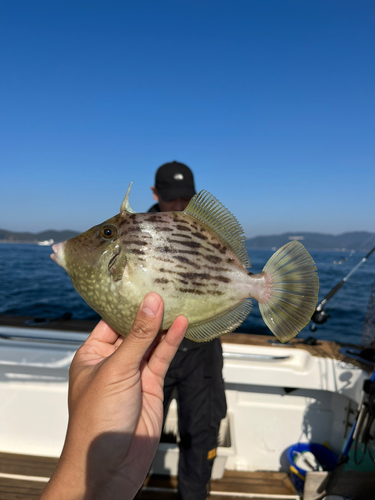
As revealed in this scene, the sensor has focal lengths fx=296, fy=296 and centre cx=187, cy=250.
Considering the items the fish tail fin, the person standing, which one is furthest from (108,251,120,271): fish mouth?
the person standing

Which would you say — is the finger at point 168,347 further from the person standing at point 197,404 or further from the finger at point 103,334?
the person standing at point 197,404

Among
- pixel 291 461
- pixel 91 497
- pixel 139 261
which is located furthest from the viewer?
pixel 291 461

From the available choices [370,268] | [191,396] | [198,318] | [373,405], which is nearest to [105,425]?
[198,318]

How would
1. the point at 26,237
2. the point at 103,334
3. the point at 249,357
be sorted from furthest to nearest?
the point at 26,237 → the point at 249,357 → the point at 103,334

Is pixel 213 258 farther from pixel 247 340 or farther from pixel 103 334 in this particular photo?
pixel 247 340

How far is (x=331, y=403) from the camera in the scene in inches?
170

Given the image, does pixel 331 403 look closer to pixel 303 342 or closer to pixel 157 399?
pixel 303 342

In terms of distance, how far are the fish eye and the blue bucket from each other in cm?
414

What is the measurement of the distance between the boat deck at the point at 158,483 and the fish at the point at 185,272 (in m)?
3.42

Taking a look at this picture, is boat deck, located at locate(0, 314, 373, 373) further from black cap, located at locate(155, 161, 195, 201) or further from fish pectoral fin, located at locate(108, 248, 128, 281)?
fish pectoral fin, located at locate(108, 248, 128, 281)

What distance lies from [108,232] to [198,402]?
2.76 metres

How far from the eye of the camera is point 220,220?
1752 millimetres

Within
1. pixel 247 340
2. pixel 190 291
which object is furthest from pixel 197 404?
pixel 190 291

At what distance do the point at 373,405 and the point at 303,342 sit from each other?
1344mm
